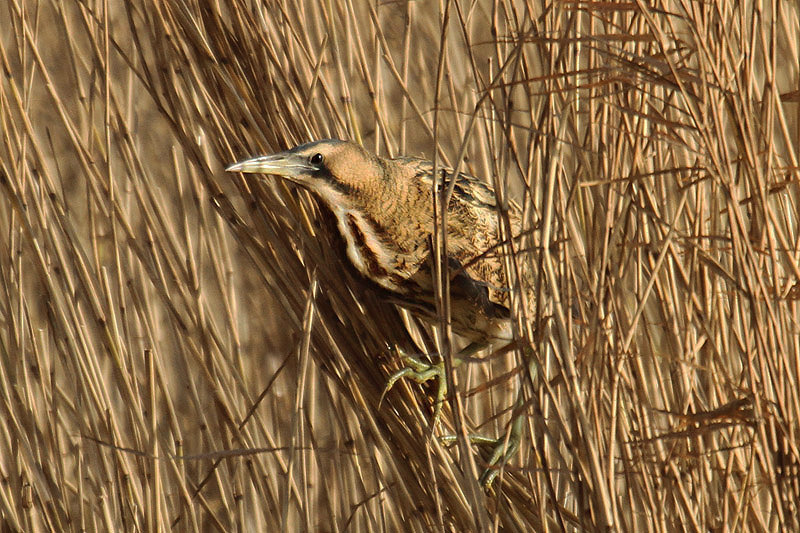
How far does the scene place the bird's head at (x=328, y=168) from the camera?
3.88ft

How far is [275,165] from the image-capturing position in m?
1.19

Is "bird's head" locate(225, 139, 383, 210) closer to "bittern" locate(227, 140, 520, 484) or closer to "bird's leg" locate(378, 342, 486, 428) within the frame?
"bittern" locate(227, 140, 520, 484)

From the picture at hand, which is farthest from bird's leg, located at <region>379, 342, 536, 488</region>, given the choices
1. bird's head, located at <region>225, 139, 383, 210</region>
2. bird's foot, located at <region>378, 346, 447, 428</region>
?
bird's head, located at <region>225, 139, 383, 210</region>

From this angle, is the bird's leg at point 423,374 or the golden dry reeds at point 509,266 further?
the bird's leg at point 423,374

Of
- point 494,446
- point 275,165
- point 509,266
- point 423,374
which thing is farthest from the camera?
point 494,446

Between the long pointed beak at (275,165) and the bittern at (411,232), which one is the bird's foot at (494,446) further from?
the long pointed beak at (275,165)

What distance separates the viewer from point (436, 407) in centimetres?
133

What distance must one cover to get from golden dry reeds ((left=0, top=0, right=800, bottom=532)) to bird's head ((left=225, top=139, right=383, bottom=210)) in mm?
41

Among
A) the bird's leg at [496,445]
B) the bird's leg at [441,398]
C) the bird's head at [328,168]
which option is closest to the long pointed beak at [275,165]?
the bird's head at [328,168]

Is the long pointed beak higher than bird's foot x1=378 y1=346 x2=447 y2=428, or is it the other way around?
the long pointed beak

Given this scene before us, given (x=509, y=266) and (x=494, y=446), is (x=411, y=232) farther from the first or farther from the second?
(x=509, y=266)

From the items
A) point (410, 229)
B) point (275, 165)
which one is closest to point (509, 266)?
point (275, 165)

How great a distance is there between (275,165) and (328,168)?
106mm

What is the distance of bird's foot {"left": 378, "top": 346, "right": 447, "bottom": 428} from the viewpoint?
129 centimetres
